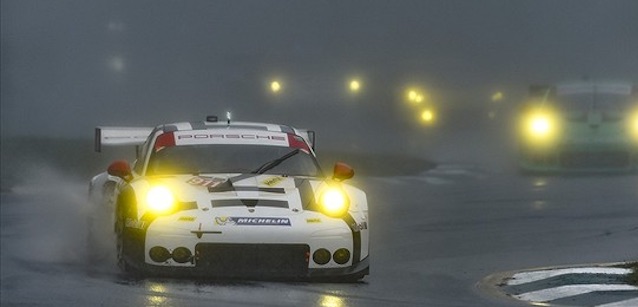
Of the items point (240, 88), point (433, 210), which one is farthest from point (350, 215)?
point (240, 88)

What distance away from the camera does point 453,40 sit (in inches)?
1223

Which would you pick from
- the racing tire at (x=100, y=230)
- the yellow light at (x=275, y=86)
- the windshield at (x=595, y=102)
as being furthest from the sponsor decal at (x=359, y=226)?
the yellow light at (x=275, y=86)

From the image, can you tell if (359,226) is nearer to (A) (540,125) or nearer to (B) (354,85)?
(A) (540,125)

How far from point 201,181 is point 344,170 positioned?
102cm

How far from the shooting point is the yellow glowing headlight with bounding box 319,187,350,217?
11812 mm

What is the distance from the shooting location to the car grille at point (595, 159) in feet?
82.0

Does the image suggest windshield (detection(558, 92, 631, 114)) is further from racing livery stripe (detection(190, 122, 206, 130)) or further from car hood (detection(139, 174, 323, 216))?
car hood (detection(139, 174, 323, 216))

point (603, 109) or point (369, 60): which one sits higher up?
point (369, 60)

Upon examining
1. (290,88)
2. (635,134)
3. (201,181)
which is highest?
(290,88)

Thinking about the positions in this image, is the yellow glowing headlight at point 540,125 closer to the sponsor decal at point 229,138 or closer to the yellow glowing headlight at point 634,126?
the yellow glowing headlight at point 634,126

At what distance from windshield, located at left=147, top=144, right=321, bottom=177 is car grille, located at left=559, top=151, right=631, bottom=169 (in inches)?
494

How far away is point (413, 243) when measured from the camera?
1520 centimetres

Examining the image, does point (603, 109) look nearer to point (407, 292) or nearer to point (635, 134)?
point (635, 134)

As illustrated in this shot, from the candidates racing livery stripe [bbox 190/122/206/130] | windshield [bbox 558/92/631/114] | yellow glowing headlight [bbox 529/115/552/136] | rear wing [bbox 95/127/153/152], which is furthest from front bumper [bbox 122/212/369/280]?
windshield [bbox 558/92/631/114]
